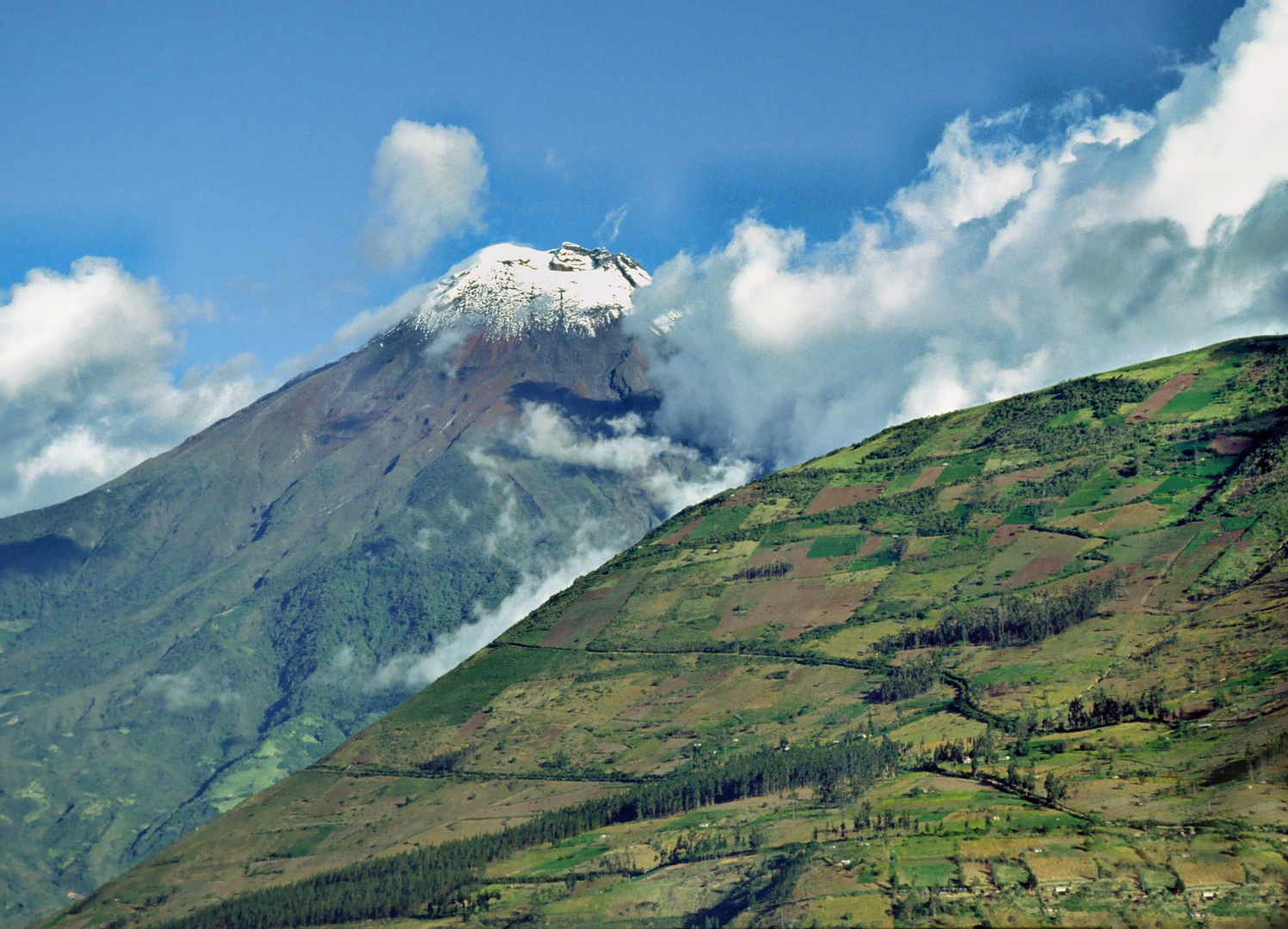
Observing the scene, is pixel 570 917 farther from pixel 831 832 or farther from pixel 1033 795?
pixel 1033 795

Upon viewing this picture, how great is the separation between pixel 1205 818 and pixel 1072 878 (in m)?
21.6

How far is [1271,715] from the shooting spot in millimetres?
194375

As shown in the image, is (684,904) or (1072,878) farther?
(684,904)

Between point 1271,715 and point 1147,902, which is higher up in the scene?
point 1271,715

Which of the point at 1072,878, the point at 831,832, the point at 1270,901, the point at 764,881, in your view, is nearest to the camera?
the point at 1270,901

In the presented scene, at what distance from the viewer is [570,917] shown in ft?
637

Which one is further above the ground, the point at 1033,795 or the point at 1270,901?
the point at 1033,795

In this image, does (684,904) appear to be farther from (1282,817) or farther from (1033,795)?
(1282,817)

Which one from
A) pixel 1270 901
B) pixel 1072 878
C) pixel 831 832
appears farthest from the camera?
pixel 831 832

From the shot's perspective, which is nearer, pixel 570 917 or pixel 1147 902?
pixel 1147 902

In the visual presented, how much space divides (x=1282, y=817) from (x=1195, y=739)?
29979mm

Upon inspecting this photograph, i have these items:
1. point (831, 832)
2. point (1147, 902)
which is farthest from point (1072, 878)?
point (831, 832)

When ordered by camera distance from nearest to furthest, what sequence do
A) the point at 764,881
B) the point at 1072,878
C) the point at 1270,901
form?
the point at 1270,901 → the point at 1072,878 → the point at 764,881

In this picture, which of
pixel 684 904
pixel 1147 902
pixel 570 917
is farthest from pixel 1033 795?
pixel 570 917
